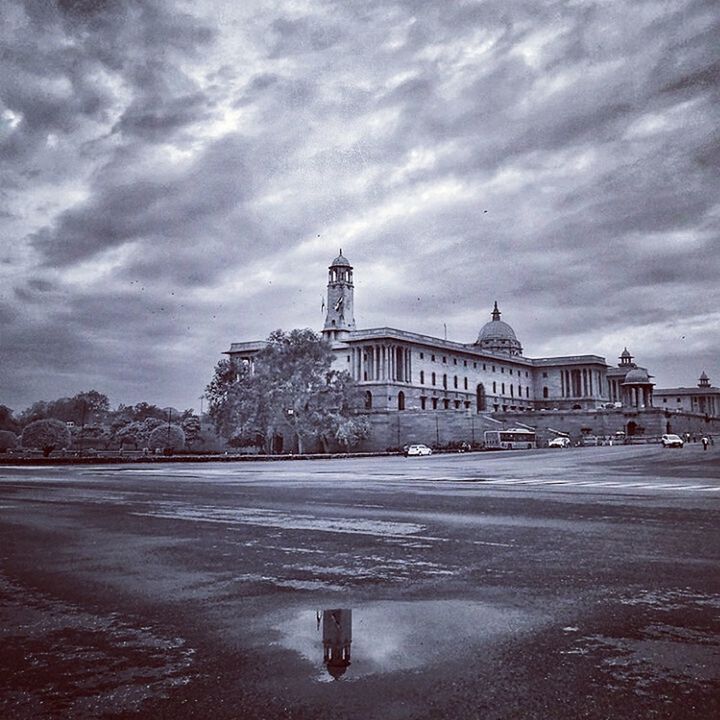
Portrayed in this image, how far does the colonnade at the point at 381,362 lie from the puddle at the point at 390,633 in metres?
99.1

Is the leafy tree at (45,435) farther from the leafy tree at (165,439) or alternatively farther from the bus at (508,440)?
the bus at (508,440)

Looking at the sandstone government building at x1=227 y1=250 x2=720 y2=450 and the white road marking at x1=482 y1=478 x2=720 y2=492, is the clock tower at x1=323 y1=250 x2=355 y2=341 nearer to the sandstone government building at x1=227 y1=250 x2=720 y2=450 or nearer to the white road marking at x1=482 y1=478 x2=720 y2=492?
the sandstone government building at x1=227 y1=250 x2=720 y2=450

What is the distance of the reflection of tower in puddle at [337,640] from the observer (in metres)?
4.61

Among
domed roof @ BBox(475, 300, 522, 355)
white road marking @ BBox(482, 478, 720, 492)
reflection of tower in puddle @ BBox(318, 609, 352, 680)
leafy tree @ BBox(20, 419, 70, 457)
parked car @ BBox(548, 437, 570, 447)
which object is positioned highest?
domed roof @ BBox(475, 300, 522, 355)

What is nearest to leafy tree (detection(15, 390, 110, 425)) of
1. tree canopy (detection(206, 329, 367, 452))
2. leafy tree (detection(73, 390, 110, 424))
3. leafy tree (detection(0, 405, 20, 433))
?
leafy tree (detection(73, 390, 110, 424))

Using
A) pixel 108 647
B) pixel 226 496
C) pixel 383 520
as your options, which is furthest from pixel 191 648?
pixel 226 496

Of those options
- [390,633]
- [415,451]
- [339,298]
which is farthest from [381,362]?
[390,633]

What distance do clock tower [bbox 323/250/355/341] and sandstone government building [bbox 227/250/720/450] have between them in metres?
0.18

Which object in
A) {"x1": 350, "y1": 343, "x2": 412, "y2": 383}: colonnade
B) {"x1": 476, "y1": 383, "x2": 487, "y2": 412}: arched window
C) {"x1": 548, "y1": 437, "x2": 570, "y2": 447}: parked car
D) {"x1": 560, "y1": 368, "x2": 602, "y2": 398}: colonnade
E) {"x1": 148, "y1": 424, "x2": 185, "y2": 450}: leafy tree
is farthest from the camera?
{"x1": 560, "y1": 368, "x2": 602, "y2": 398}: colonnade

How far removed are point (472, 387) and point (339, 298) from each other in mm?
30288

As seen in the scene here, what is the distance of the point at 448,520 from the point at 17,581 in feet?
25.6

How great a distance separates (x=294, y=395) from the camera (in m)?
71.8

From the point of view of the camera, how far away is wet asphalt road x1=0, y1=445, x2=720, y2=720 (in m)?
4.02

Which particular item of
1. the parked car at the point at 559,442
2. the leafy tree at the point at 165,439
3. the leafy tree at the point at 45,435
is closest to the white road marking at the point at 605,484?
the leafy tree at the point at 165,439
